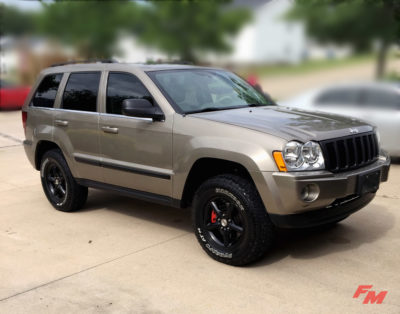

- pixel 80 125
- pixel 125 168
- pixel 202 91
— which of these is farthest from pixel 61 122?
pixel 202 91

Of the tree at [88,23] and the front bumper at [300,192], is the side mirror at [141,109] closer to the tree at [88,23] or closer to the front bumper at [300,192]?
the front bumper at [300,192]

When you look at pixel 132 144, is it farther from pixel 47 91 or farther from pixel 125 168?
pixel 47 91

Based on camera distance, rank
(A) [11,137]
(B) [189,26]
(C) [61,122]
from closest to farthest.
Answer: (C) [61,122], (A) [11,137], (B) [189,26]

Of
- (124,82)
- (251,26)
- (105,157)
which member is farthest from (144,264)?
(251,26)

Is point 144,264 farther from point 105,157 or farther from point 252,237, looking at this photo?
point 105,157

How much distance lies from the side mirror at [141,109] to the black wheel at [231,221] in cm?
83

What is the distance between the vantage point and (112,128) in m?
5.49

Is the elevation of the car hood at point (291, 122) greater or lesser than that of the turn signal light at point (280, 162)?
greater

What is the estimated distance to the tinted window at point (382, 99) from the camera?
889cm

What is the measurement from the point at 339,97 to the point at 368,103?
1.59 feet

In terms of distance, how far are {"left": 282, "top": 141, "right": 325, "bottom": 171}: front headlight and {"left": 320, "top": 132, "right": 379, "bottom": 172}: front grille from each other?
0.06 metres

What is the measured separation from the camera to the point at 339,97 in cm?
907

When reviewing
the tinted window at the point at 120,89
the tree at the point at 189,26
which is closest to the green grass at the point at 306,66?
the tinted window at the point at 120,89

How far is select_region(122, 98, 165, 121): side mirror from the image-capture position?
16.2 feet
